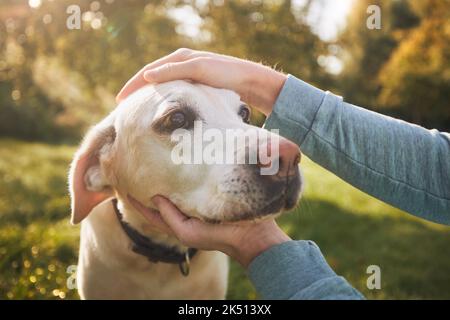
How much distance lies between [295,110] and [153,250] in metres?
1.24

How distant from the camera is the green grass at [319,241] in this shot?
12.9ft

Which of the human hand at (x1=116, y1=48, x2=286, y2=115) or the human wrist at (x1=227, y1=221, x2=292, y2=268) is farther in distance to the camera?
the human hand at (x1=116, y1=48, x2=286, y2=115)

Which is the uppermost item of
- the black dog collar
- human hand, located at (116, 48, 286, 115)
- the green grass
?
human hand, located at (116, 48, 286, 115)

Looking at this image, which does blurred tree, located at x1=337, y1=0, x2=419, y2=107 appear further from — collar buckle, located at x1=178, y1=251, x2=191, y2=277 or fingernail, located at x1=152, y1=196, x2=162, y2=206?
fingernail, located at x1=152, y1=196, x2=162, y2=206

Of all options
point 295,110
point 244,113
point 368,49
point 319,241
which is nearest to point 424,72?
point 368,49

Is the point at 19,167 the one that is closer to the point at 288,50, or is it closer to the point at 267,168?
the point at 288,50

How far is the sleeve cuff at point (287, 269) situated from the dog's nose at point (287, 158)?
318 mm

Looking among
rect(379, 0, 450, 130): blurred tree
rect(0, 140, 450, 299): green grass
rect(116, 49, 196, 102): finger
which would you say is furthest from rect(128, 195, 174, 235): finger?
rect(379, 0, 450, 130): blurred tree

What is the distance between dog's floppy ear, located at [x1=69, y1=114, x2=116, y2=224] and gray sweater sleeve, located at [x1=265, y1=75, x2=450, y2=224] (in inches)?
40.8

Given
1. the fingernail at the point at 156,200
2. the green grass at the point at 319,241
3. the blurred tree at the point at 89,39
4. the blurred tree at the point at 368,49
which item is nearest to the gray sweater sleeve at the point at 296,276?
the fingernail at the point at 156,200

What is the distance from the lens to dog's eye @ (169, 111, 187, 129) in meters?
2.38

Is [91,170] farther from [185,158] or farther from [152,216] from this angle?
[185,158]
